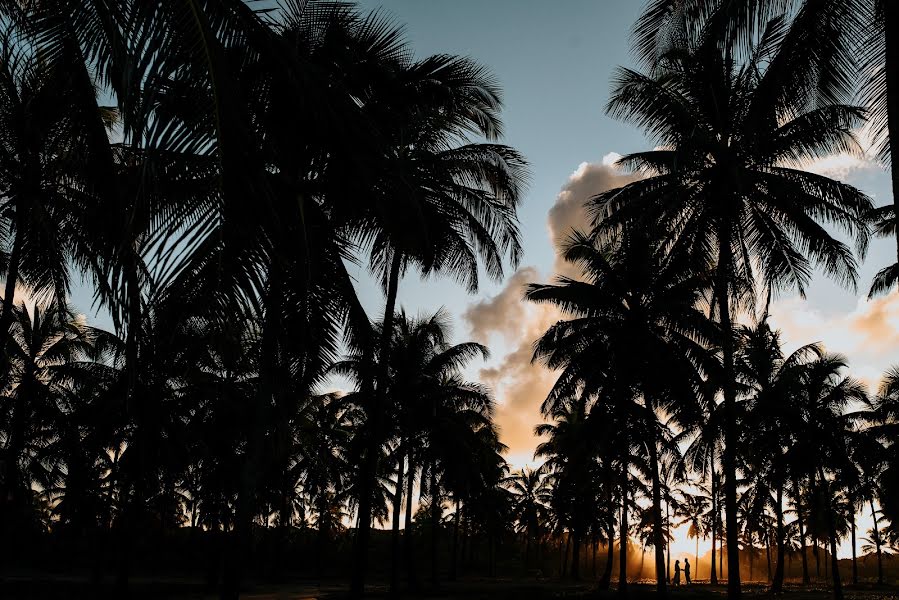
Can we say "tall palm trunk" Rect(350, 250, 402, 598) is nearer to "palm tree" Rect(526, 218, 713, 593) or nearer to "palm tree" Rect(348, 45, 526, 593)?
"palm tree" Rect(348, 45, 526, 593)

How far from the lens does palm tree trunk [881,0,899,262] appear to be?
6.59 meters

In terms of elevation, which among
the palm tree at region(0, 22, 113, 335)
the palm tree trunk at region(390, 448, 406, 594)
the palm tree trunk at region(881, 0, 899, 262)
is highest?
the palm tree trunk at region(881, 0, 899, 262)

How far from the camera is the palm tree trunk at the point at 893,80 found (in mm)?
6590

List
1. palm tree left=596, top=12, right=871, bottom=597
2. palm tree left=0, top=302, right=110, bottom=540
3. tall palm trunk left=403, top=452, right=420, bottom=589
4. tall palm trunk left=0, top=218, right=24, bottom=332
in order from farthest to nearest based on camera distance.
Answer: tall palm trunk left=403, top=452, right=420, bottom=589
palm tree left=0, top=302, right=110, bottom=540
palm tree left=596, top=12, right=871, bottom=597
tall palm trunk left=0, top=218, right=24, bottom=332

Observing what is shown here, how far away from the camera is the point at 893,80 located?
6707mm

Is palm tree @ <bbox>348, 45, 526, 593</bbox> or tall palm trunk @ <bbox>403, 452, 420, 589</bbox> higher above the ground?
palm tree @ <bbox>348, 45, 526, 593</bbox>

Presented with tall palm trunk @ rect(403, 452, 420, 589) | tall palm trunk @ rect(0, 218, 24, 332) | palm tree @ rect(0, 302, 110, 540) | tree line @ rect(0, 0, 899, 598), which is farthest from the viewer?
tall palm trunk @ rect(403, 452, 420, 589)


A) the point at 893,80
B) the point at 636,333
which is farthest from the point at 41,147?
the point at 636,333

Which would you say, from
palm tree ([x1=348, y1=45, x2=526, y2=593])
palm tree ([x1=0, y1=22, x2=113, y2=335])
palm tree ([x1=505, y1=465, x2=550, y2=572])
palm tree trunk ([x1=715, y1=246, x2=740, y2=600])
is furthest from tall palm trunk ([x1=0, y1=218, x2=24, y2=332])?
palm tree ([x1=505, y1=465, x2=550, y2=572])

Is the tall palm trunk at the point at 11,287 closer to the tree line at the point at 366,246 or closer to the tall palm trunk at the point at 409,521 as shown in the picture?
the tree line at the point at 366,246

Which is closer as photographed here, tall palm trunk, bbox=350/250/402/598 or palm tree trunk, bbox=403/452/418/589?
tall palm trunk, bbox=350/250/402/598

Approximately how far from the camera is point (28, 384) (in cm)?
1795

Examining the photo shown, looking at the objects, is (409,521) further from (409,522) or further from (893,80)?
(893,80)

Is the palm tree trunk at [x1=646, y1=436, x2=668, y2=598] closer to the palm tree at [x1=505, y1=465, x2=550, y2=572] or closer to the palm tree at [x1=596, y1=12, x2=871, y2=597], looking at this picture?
the palm tree at [x1=596, y1=12, x2=871, y2=597]
